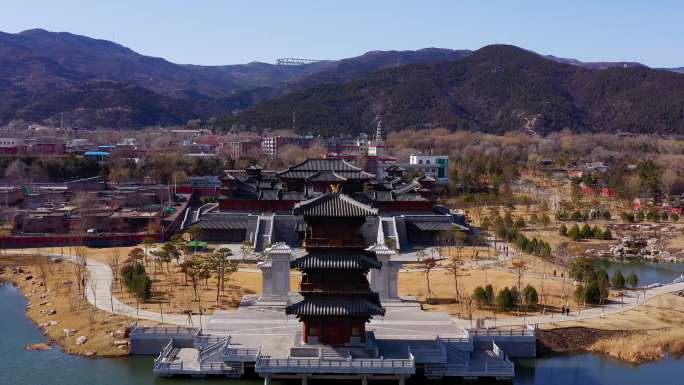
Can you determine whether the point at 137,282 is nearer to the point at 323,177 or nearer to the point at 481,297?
the point at 481,297

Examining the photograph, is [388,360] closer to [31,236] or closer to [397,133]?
[31,236]

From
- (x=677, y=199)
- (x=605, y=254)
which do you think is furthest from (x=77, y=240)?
(x=677, y=199)

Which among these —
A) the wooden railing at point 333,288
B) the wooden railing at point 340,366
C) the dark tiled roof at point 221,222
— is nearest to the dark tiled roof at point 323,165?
the dark tiled roof at point 221,222

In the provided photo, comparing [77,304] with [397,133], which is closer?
[77,304]

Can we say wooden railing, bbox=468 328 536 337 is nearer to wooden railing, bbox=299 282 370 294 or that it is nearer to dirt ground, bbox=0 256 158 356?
wooden railing, bbox=299 282 370 294

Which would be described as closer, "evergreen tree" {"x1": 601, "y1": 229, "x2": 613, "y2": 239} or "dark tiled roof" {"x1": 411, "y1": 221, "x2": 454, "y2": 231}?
"dark tiled roof" {"x1": 411, "y1": 221, "x2": 454, "y2": 231}

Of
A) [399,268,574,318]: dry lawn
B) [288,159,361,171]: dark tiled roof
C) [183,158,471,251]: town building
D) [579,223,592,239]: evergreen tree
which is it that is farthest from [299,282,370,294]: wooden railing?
[579,223,592,239]: evergreen tree

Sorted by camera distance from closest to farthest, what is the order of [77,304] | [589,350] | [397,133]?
1. [589,350]
2. [77,304]
3. [397,133]
